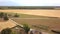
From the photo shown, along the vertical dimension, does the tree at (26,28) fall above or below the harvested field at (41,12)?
below

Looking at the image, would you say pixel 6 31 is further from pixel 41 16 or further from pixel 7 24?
pixel 41 16

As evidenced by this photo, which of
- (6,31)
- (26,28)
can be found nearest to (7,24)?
(6,31)

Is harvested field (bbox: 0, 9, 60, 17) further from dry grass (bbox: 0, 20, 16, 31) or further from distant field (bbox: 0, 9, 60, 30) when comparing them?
dry grass (bbox: 0, 20, 16, 31)

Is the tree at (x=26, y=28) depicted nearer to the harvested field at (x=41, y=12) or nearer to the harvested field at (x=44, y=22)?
the harvested field at (x=44, y=22)

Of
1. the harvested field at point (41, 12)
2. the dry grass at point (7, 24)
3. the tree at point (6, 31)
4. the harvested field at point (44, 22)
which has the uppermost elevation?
the harvested field at point (41, 12)

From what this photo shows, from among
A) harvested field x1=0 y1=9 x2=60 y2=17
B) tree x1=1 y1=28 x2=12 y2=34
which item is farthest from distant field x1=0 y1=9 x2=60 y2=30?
tree x1=1 y1=28 x2=12 y2=34

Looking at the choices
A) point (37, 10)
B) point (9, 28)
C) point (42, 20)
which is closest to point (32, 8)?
point (37, 10)

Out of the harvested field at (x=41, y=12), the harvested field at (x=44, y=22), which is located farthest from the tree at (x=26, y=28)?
the harvested field at (x=41, y=12)

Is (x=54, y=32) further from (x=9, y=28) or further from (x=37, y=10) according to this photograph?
(x=9, y=28)

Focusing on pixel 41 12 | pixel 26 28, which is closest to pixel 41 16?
pixel 41 12

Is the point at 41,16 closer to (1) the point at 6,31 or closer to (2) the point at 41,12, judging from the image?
(2) the point at 41,12

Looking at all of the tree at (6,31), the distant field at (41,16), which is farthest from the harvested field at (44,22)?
the tree at (6,31)

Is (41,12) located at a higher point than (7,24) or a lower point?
higher
